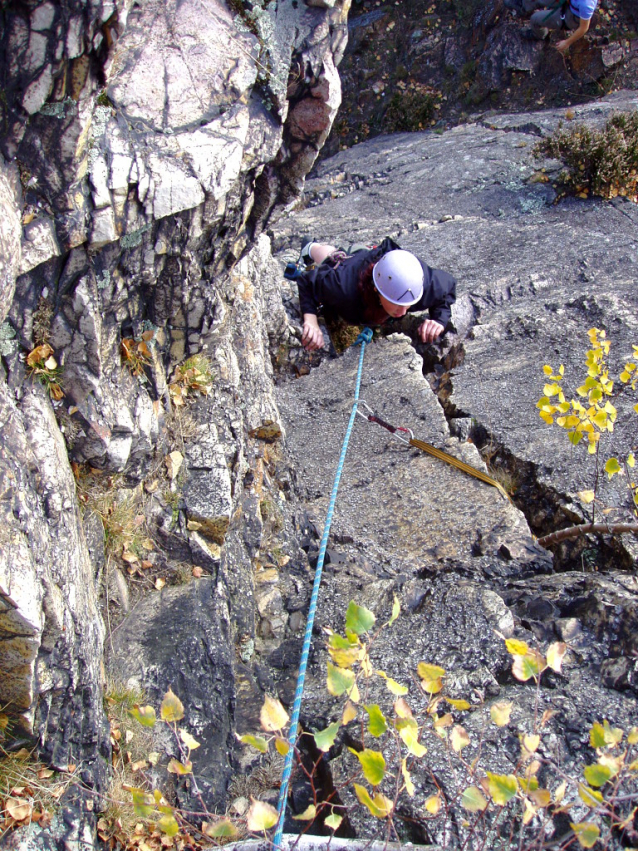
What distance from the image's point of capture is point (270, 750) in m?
2.63

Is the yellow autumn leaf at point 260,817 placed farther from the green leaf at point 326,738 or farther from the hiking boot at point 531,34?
the hiking boot at point 531,34

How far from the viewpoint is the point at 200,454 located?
316 centimetres

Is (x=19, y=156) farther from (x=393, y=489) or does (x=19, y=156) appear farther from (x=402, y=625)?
(x=393, y=489)

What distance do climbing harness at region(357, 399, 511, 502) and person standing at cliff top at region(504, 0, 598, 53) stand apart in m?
10.0

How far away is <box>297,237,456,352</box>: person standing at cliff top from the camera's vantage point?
4633mm

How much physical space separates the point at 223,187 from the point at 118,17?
737 mm

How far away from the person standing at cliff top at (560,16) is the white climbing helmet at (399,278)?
351 inches

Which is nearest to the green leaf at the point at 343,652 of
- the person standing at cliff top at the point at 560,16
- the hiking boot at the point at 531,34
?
the person standing at cliff top at the point at 560,16

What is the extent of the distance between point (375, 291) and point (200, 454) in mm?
2417

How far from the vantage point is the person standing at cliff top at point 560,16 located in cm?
1009

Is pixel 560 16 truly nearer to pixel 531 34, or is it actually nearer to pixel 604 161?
pixel 531 34

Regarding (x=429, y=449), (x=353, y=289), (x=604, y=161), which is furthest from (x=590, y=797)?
(x=604, y=161)

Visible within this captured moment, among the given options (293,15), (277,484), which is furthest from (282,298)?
(293,15)

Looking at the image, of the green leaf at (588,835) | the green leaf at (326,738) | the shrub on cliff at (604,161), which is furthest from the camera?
the shrub on cliff at (604,161)
